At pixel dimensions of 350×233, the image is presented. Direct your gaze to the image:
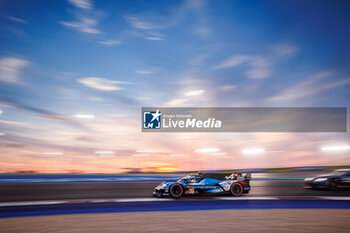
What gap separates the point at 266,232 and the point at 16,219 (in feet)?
18.6

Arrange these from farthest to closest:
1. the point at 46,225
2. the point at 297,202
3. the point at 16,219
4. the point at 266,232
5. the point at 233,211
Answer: the point at 297,202 → the point at 233,211 → the point at 16,219 → the point at 46,225 → the point at 266,232

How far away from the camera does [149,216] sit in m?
6.00

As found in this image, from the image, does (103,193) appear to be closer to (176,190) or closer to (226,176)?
(176,190)

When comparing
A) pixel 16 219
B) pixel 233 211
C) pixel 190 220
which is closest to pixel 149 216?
pixel 190 220

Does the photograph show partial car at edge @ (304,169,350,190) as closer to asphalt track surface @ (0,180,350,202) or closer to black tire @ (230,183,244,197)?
asphalt track surface @ (0,180,350,202)

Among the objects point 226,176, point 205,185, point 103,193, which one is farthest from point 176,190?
point 103,193

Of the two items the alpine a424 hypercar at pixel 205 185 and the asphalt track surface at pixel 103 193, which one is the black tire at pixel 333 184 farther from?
the alpine a424 hypercar at pixel 205 185

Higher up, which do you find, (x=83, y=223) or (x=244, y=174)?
(x=244, y=174)

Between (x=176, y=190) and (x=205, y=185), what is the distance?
3.66 ft

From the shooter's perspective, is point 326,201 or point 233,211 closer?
point 233,211

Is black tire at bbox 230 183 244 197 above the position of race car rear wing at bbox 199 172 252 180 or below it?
below

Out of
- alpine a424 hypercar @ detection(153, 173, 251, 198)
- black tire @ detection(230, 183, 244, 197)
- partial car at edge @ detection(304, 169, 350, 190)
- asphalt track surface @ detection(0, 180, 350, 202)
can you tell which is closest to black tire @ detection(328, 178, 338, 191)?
partial car at edge @ detection(304, 169, 350, 190)

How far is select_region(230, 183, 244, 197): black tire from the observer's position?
9101 millimetres

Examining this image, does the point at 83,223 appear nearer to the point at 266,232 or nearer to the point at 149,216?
the point at 149,216
